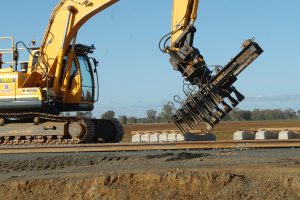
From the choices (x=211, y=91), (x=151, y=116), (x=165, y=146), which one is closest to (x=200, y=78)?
(x=211, y=91)

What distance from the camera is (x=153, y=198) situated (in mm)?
9445

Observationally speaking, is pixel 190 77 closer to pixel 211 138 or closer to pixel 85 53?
pixel 211 138

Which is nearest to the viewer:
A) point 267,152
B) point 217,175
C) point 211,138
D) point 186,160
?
point 217,175

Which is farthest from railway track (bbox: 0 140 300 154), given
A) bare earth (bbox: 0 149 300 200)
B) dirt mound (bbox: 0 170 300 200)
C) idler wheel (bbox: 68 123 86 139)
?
dirt mound (bbox: 0 170 300 200)

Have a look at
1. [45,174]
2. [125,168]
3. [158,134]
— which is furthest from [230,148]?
[158,134]

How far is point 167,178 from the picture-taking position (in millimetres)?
9680

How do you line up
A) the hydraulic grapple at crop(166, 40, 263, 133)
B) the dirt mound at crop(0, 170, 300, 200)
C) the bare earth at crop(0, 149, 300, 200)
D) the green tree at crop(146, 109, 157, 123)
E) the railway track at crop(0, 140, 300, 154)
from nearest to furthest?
the dirt mound at crop(0, 170, 300, 200), the bare earth at crop(0, 149, 300, 200), the railway track at crop(0, 140, 300, 154), the hydraulic grapple at crop(166, 40, 263, 133), the green tree at crop(146, 109, 157, 123)

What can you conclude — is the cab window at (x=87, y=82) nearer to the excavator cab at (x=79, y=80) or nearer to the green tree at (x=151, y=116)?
the excavator cab at (x=79, y=80)

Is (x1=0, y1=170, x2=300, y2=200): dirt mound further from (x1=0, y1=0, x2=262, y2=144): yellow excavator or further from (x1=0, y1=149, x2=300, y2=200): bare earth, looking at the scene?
(x1=0, y1=0, x2=262, y2=144): yellow excavator

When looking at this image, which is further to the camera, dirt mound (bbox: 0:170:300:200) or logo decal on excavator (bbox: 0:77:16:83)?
logo decal on excavator (bbox: 0:77:16:83)

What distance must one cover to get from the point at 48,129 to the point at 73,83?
2.17 meters

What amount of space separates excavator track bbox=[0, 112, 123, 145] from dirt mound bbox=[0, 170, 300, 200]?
9.12m

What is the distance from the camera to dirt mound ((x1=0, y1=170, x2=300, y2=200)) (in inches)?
347

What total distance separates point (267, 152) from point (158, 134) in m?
9.74
